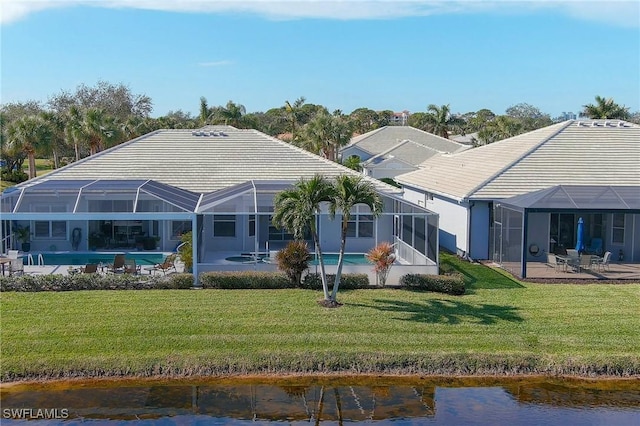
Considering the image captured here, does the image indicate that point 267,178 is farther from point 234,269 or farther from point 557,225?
point 557,225

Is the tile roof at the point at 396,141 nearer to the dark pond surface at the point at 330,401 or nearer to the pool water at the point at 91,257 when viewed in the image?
the pool water at the point at 91,257

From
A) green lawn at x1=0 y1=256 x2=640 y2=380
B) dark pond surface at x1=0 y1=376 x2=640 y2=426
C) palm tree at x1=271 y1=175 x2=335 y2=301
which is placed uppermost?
palm tree at x1=271 y1=175 x2=335 y2=301

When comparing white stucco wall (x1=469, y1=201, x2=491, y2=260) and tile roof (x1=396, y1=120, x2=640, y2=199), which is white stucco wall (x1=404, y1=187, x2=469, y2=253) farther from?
tile roof (x1=396, y1=120, x2=640, y2=199)

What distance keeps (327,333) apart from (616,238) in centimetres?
1437

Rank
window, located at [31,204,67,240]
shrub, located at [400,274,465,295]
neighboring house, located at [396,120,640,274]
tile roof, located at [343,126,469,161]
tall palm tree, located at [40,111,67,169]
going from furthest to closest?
tile roof, located at [343,126,469,161] → tall palm tree, located at [40,111,67,169] → window, located at [31,204,67,240] → neighboring house, located at [396,120,640,274] → shrub, located at [400,274,465,295]

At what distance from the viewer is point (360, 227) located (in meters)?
26.2

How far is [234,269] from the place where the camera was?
20828mm

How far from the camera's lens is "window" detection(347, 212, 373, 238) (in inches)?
1027

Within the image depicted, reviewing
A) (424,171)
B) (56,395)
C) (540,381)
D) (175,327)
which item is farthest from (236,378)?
(424,171)

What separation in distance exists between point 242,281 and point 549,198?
441 inches

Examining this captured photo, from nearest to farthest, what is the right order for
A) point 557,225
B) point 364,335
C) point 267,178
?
point 364,335 → point 557,225 → point 267,178

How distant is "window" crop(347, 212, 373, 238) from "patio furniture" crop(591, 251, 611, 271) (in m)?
8.37

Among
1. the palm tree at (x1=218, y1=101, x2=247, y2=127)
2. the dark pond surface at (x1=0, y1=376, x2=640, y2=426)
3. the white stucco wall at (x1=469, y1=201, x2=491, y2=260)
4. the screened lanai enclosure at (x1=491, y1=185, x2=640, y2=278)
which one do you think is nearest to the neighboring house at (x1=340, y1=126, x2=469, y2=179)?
the palm tree at (x1=218, y1=101, x2=247, y2=127)

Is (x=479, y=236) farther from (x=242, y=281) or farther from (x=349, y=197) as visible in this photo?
(x=242, y=281)
